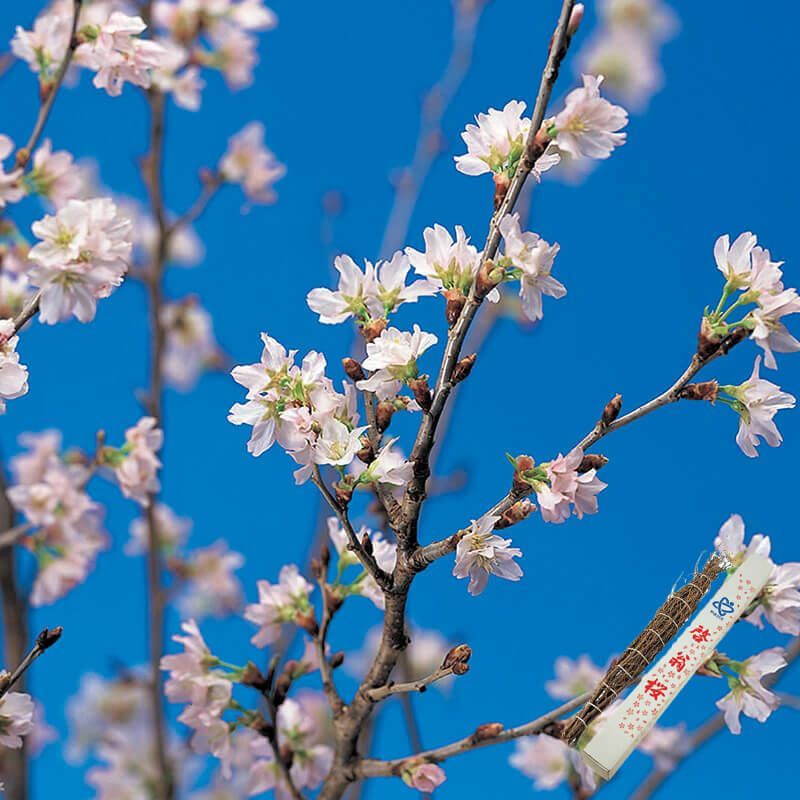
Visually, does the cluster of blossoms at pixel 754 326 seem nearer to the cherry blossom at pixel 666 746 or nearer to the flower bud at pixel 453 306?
the flower bud at pixel 453 306

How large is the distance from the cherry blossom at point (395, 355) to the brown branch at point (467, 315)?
0.09 feet

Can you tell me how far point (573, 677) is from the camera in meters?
1.83

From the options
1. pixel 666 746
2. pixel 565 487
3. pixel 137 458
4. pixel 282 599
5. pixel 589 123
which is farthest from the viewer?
pixel 666 746

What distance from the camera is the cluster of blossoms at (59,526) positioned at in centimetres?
173

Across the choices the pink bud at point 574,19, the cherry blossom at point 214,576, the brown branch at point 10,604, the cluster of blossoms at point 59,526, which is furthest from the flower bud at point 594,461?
the cherry blossom at point 214,576

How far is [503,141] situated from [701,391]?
33 centimetres

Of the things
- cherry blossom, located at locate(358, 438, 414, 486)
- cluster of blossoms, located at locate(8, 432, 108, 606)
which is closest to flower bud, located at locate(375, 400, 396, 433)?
cherry blossom, located at locate(358, 438, 414, 486)

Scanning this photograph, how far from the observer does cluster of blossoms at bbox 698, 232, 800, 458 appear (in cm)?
101

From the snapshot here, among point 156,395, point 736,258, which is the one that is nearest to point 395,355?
point 736,258

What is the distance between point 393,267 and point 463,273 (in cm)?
8

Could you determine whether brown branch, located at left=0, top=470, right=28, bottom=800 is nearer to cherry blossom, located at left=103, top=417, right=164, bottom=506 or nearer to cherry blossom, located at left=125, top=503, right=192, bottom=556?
cherry blossom, located at left=103, top=417, right=164, bottom=506

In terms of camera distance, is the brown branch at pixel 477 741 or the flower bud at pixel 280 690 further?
the flower bud at pixel 280 690

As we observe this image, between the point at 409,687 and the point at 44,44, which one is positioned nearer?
the point at 409,687

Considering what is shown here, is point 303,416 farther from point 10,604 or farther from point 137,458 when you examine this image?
point 10,604
